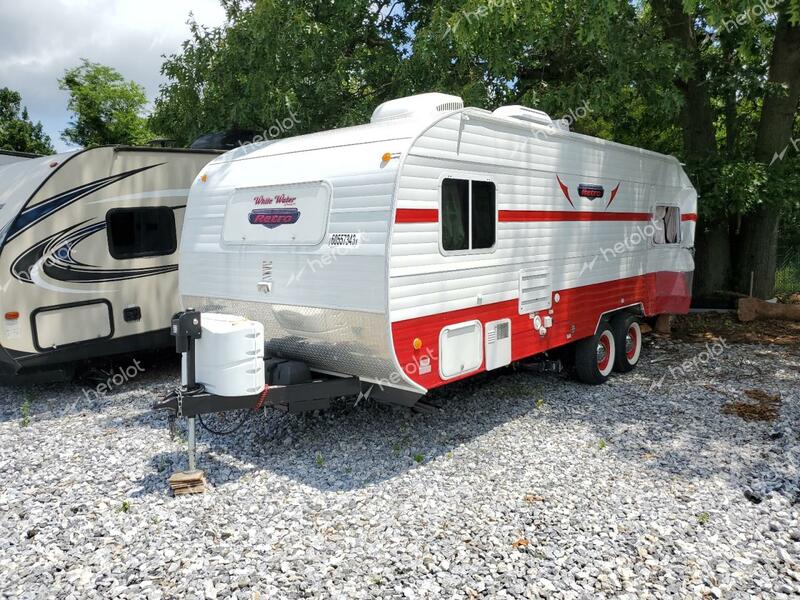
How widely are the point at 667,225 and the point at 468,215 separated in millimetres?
4804

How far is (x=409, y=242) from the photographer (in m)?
4.81

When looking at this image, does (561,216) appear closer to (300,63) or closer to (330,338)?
(330,338)

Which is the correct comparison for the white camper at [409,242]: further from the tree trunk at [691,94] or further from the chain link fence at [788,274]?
the chain link fence at [788,274]

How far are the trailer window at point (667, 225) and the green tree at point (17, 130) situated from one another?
3215 cm

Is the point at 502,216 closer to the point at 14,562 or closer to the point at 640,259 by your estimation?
the point at 640,259

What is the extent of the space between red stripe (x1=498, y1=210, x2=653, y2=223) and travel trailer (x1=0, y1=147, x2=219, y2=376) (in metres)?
4.42

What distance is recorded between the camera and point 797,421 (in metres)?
6.05

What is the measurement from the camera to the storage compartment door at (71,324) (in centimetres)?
688

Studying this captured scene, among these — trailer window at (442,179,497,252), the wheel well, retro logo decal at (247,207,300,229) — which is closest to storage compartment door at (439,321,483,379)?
trailer window at (442,179,497,252)

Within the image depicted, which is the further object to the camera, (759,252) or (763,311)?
(759,252)

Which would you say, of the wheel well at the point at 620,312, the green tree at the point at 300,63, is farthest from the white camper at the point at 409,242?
the green tree at the point at 300,63

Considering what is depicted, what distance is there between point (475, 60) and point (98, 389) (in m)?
6.92

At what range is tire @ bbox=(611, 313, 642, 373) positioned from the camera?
797 cm

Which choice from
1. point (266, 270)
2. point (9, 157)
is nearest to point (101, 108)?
point (9, 157)
